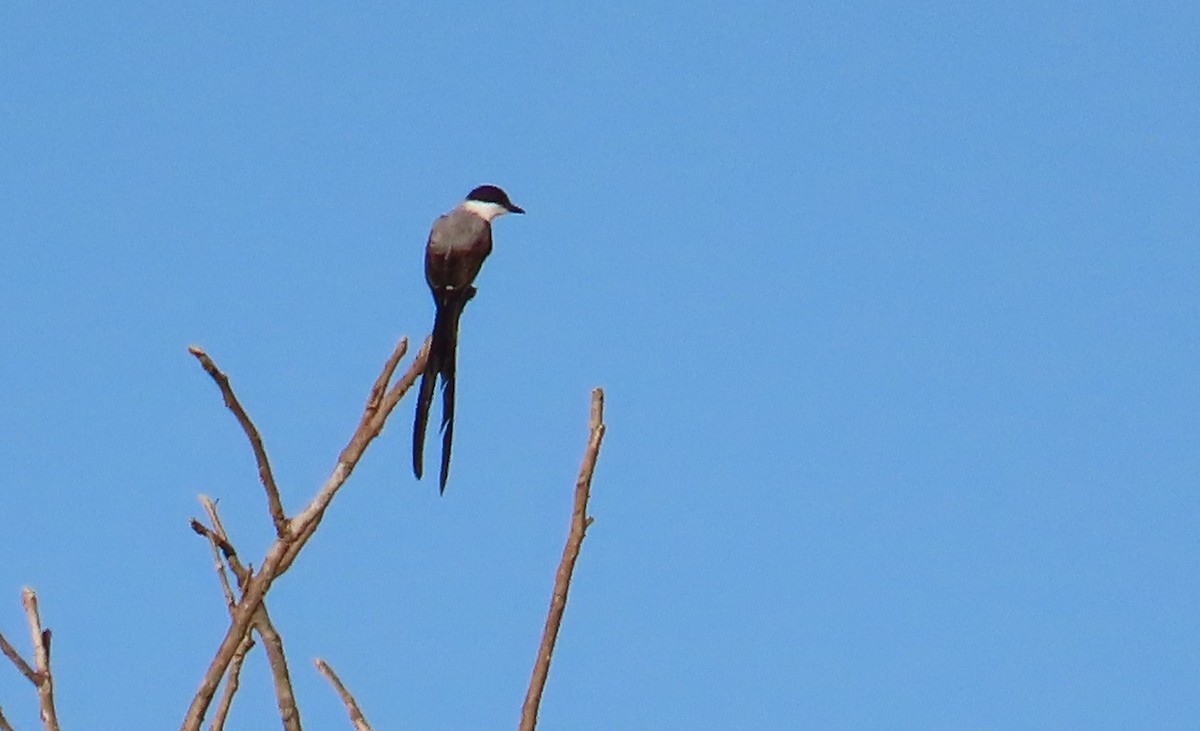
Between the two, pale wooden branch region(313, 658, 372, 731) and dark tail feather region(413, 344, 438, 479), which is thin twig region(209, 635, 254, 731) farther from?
dark tail feather region(413, 344, 438, 479)

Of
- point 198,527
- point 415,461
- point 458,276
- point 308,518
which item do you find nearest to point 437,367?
point 415,461

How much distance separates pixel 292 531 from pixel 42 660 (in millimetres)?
448

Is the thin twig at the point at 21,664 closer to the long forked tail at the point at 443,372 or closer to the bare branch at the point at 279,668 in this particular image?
the bare branch at the point at 279,668

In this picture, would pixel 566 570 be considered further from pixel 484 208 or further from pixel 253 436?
pixel 484 208

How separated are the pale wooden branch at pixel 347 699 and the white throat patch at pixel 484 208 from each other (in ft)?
12.8

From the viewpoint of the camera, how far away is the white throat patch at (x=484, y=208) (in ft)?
22.5

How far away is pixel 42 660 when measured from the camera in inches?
114

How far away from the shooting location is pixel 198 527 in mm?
3316

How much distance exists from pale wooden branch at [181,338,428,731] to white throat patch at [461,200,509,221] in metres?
3.33

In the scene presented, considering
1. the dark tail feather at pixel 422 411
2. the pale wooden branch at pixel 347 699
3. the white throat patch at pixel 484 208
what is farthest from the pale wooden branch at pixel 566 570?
the white throat patch at pixel 484 208


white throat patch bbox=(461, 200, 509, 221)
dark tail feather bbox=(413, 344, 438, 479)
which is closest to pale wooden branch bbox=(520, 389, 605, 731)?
dark tail feather bbox=(413, 344, 438, 479)

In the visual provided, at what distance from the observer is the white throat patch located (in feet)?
22.5

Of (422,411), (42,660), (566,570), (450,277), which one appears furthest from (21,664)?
(450,277)

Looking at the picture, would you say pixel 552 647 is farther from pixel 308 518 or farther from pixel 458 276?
pixel 458 276
